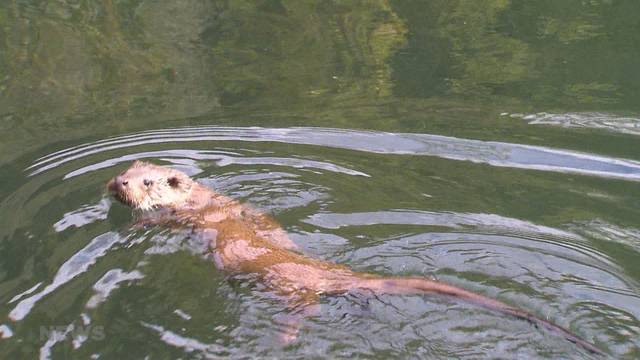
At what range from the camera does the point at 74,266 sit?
5.27 metres

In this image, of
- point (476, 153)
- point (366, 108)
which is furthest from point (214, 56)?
point (476, 153)

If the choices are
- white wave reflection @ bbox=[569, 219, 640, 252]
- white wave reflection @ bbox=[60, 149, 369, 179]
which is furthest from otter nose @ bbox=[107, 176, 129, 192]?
white wave reflection @ bbox=[569, 219, 640, 252]

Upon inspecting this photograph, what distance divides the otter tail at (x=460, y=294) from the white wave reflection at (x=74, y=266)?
202 centimetres

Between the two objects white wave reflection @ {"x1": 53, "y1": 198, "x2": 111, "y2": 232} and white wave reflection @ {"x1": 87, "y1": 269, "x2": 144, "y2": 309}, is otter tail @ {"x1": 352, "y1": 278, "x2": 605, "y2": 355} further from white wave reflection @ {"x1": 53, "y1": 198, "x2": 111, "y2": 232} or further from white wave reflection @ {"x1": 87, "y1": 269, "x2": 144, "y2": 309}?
white wave reflection @ {"x1": 53, "y1": 198, "x2": 111, "y2": 232}

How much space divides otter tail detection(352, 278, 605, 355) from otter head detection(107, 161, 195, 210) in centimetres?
225

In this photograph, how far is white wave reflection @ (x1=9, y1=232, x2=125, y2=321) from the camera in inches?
193

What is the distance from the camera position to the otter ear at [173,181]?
6.24 metres

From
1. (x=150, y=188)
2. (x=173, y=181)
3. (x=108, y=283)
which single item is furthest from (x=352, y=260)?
(x=150, y=188)

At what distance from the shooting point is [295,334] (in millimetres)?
4523

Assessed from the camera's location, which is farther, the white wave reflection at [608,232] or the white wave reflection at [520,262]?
the white wave reflection at [608,232]

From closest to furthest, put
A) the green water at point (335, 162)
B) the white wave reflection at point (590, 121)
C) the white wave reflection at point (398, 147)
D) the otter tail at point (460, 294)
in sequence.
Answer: the otter tail at point (460, 294) → the green water at point (335, 162) → the white wave reflection at point (398, 147) → the white wave reflection at point (590, 121)

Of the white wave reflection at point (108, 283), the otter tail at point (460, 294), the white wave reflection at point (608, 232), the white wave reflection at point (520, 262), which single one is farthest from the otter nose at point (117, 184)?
the white wave reflection at point (608, 232)

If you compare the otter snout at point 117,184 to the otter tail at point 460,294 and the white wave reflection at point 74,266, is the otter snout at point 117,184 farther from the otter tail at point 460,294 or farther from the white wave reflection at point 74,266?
the otter tail at point 460,294

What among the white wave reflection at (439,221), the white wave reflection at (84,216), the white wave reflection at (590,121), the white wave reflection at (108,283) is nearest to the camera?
the white wave reflection at (108,283)
